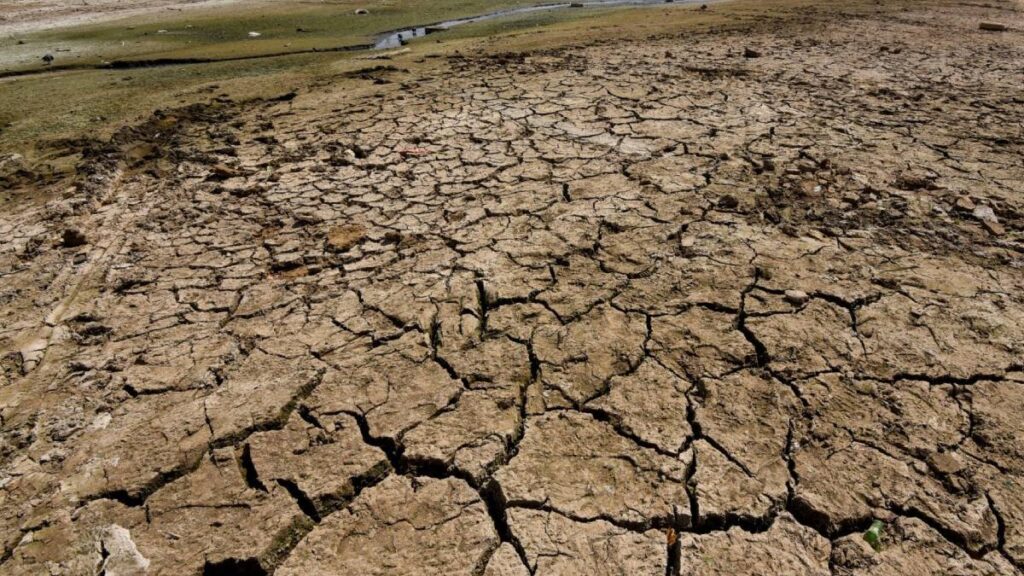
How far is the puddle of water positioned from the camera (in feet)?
30.4

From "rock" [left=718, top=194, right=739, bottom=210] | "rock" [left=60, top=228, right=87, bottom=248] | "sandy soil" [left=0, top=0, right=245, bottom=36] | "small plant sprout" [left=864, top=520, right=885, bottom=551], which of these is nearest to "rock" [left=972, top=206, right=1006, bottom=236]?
"rock" [left=718, top=194, right=739, bottom=210]

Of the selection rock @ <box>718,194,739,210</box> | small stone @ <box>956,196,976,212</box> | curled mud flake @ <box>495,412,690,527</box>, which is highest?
rock @ <box>718,194,739,210</box>

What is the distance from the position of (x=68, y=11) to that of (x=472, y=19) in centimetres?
1069

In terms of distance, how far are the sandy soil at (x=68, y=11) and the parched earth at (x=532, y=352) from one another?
11364mm

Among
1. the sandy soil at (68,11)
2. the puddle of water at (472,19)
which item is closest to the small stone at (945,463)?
the puddle of water at (472,19)

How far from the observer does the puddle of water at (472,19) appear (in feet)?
30.4

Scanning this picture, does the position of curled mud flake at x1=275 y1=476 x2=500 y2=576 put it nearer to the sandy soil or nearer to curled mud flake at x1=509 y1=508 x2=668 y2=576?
curled mud flake at x1=509 y1=508 x2=668 y2=576

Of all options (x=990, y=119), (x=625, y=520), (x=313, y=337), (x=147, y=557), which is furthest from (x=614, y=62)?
(x=147, y=557)

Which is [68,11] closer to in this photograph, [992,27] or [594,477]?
[594,477]

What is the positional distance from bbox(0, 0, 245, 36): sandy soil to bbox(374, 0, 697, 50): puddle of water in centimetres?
778

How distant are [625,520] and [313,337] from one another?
153cm

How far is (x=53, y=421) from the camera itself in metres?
2.08

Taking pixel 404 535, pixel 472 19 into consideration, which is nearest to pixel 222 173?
pixel 404 535

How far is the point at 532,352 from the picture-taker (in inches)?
91.0
